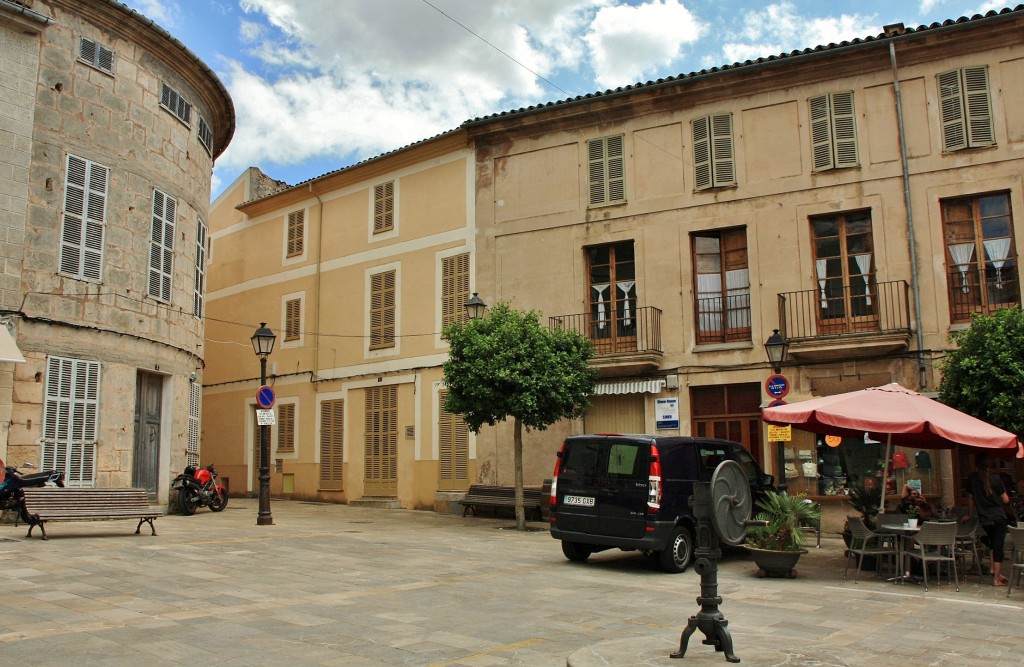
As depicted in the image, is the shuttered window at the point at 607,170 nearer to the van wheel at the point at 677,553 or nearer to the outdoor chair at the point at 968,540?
the van wheel at the point at 677,553

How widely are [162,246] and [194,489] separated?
5.13 metres

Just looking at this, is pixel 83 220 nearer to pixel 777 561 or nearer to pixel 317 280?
pixel 317 280

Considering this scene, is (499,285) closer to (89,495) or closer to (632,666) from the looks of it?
(89,495)

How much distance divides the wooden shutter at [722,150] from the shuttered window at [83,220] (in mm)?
12308

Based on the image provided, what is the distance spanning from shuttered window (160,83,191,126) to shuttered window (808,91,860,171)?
13424 millimetres

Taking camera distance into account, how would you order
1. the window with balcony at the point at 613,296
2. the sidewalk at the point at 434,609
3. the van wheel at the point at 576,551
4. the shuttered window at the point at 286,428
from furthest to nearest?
the shuttered window at the point at 286,428
the window with balcony at the point at 613,296
the van wheel at the point at 576,551
the sidewalk at the point at 434,609

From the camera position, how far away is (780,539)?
1084 centimetres

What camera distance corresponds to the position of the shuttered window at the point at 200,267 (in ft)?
66.3

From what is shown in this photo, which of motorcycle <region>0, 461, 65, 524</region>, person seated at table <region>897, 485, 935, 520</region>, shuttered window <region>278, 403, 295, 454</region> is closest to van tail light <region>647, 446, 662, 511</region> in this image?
person seated at table <region>897, 485, 935, 520</region>

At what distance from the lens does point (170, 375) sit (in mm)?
18641

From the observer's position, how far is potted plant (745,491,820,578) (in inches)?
423

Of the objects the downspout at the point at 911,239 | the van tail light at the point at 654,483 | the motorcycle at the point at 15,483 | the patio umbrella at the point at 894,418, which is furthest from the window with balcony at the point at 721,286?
the motorcycle at the point at 15,483

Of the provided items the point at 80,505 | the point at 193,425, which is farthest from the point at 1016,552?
the point at 193,425

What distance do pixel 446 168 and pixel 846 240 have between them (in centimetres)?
1004
